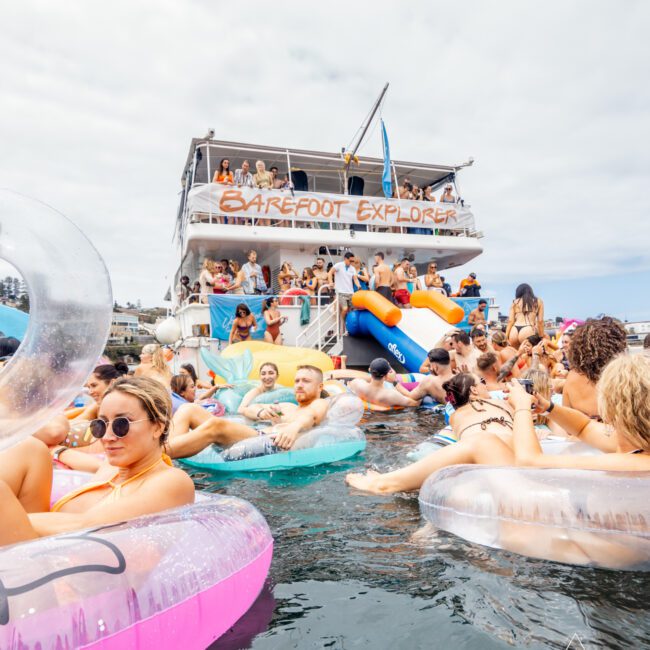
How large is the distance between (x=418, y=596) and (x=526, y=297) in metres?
6.17

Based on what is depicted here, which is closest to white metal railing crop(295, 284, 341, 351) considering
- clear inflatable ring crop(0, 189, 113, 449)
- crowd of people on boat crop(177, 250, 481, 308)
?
crowd of people on boat crop(177, 250, 481, 308)

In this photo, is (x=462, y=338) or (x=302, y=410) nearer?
(x=302, y=410)

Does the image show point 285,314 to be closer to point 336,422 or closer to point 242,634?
point 336,422

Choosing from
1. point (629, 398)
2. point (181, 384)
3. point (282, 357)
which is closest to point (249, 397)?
point (181, 384)

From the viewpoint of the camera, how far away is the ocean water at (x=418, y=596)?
1.84 m

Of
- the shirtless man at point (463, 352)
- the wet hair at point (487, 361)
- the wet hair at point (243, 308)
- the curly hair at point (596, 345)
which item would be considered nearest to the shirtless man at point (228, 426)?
the wet hair at point (487, 361)

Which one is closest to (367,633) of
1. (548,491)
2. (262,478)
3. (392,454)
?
(548,491)

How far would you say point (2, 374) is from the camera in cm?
180

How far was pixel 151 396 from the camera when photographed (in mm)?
2221

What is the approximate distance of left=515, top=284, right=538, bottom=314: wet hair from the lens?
24.6 ft

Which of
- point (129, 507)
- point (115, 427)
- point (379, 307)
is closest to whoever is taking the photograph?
point (129, 507)

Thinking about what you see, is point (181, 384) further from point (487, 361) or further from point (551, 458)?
point (551, 458)

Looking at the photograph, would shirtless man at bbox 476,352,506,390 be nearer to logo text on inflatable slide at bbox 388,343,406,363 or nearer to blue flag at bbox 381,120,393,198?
logo text on inflatable slide at bbox 388,343,406,363

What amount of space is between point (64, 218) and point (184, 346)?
32.4 feet
